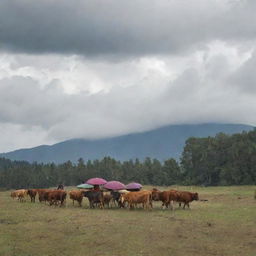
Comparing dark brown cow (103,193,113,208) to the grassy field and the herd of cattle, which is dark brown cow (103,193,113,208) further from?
the grassy field

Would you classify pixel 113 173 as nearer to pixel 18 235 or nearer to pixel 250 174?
pixel 250 174

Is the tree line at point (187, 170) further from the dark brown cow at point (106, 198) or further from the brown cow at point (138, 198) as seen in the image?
the brown cow at point (138, 198)

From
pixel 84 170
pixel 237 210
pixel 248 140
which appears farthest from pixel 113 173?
pixel 237 210

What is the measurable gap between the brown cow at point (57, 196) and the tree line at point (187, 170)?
156ft

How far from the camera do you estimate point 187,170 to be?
285ft

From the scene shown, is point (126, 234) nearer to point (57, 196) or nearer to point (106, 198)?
point (106, 198)

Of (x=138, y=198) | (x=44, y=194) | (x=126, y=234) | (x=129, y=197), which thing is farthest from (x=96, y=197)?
(x=126, y=234)

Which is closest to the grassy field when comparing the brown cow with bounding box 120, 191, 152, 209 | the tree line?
the brown cow with bounding box 120, 191, 152, 209

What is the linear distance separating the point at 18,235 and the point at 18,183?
9416cm

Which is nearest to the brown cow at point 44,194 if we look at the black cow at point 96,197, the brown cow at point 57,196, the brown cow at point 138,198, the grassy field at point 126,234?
the brown cow at point 57,196

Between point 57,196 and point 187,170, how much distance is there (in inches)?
2279

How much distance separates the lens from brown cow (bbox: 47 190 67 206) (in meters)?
31.7

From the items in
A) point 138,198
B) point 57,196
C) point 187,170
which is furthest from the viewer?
point 187,170

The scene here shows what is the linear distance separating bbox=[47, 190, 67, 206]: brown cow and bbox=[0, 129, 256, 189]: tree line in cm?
4762
